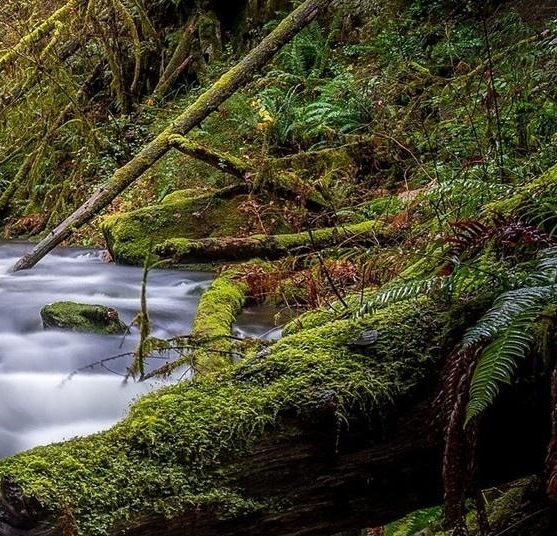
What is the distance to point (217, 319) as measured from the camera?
4441 mm

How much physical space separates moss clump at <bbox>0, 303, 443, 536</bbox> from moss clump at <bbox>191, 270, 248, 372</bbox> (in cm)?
139

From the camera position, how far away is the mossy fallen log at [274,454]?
1.58 m

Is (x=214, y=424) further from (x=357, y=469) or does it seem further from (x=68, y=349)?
(x=68, y=349)

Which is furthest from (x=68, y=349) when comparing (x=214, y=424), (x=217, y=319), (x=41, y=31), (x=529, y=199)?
(x=41, y=31)

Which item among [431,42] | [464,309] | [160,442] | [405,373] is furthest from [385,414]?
[431,42]

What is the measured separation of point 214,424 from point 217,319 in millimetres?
2731

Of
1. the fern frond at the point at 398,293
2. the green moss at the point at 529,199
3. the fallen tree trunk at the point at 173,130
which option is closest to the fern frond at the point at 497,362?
the fern frond at the point at 398,293

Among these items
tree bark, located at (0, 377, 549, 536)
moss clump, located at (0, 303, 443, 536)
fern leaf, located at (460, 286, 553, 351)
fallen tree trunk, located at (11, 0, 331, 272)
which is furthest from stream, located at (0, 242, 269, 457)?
fern leaf, located at (460, 286, 553, 351)

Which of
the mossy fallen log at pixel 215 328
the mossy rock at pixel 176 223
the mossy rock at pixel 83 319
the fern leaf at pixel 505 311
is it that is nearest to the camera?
the fern leaf at pixel 505 311

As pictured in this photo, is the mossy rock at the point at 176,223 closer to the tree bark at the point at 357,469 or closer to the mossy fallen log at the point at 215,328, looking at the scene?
the mossy fallen log at the point at 215,328

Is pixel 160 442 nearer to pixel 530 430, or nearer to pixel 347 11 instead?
pixel 530 430

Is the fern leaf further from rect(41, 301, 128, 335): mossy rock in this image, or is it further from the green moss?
rect(41, 301, 128, 335): mossy rock

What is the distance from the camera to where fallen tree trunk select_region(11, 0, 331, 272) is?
19.4ft

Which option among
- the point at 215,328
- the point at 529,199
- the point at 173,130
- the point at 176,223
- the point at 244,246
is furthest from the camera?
the point at 176,223
